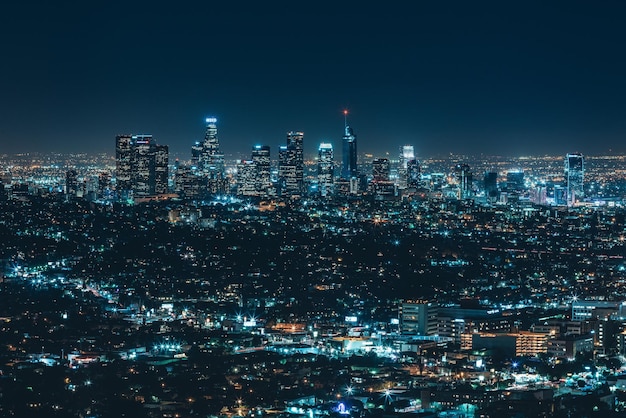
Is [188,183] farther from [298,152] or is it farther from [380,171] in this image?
[380,171]

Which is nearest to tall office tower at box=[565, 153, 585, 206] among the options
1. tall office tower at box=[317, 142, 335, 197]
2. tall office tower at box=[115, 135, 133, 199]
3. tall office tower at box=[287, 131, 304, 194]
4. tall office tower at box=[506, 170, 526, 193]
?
tall office tower at box=[506, 170, 526, 193]

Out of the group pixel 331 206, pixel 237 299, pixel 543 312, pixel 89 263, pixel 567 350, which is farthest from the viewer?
pixel 331 206

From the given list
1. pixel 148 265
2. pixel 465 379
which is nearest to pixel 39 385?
pixel 465 379

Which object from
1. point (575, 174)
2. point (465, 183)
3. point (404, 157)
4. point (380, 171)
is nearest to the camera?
point (465, 183)

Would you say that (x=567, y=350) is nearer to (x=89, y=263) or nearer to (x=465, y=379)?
(x=465, y=379)

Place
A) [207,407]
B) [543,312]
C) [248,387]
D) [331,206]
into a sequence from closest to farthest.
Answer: [207,407] → [248,387] → [543,312] → [331,206]

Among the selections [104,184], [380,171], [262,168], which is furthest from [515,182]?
[104,184]

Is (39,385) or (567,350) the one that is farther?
(567,350)

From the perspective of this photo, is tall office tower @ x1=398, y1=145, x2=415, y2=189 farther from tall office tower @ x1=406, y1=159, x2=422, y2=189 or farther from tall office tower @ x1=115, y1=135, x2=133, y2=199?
tall office tower @ x1=115, y1=135, x2=133, y2=199
